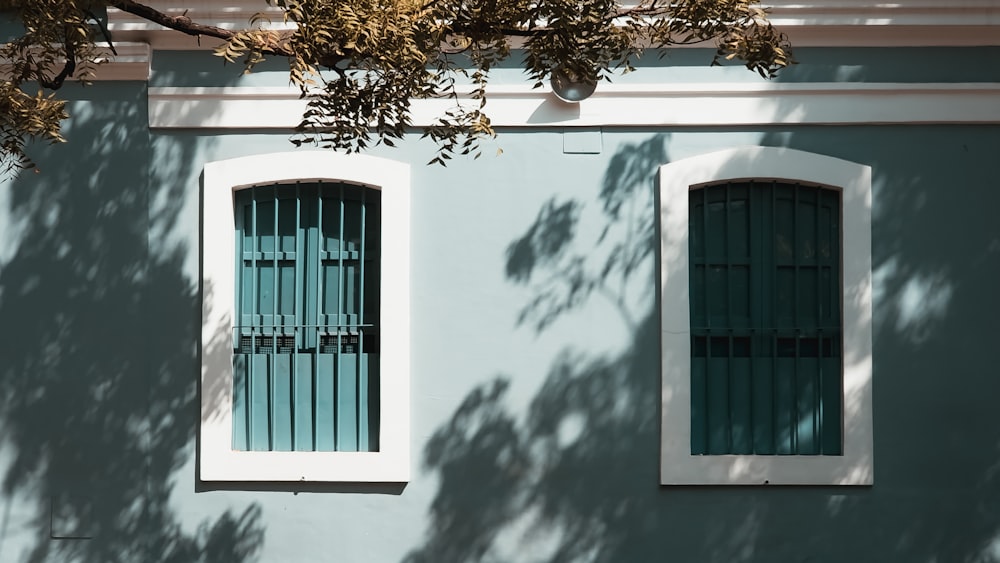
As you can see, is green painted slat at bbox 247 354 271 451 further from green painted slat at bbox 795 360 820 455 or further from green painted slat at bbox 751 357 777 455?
green painted slat at bbox 795 360 820 455

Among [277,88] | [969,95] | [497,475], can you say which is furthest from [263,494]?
[969,95]

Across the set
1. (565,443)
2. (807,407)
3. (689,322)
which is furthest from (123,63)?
(807,407)

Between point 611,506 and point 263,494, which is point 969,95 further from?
point 263,494

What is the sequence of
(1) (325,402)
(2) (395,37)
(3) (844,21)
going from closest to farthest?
(2) (395,37) < (3) (844,21) < (1) (325,402)

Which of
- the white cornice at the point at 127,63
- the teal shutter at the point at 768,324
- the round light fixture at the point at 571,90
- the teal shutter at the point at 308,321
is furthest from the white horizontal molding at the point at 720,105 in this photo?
the teal shutter at the point at 308,321

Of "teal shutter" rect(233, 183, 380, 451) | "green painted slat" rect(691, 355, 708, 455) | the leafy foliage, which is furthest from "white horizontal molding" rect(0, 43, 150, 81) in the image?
"green painted slat" rect(691, 355, 708, 455)

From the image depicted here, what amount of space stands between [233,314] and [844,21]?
15.5ft

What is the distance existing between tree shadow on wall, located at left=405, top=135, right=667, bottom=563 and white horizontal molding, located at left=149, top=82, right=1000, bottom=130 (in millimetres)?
699

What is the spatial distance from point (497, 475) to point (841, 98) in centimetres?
356

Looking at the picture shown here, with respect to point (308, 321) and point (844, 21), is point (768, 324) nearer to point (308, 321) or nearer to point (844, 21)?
point (844, 21)

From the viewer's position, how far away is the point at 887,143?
25.9 feet

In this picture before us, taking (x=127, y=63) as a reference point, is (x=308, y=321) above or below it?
below

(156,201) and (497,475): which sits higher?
(156,201)

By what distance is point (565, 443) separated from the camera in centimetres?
783
